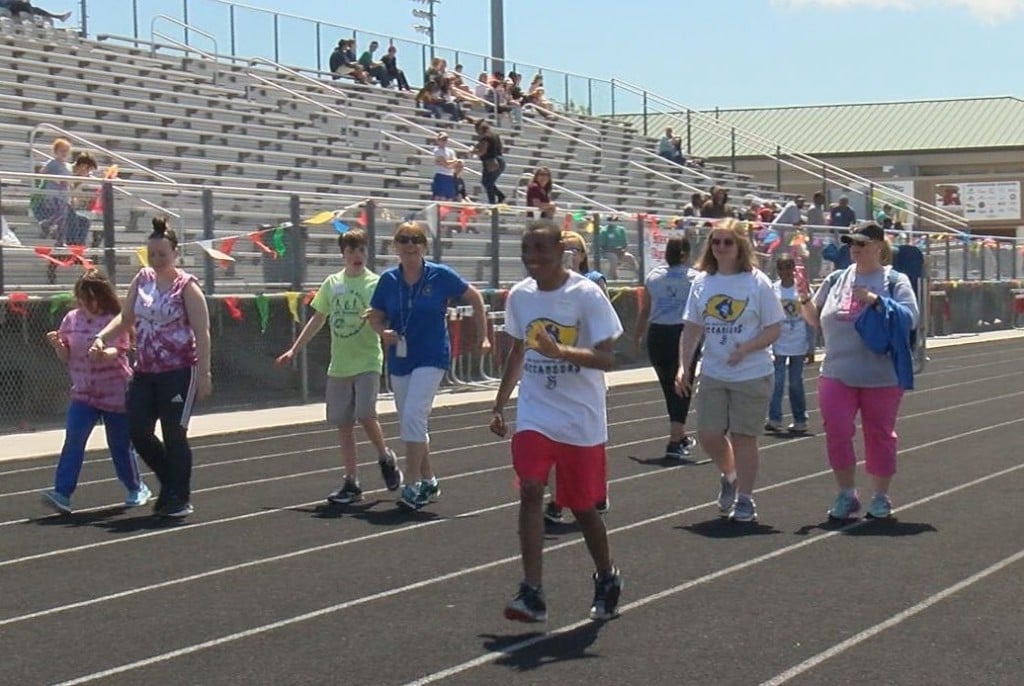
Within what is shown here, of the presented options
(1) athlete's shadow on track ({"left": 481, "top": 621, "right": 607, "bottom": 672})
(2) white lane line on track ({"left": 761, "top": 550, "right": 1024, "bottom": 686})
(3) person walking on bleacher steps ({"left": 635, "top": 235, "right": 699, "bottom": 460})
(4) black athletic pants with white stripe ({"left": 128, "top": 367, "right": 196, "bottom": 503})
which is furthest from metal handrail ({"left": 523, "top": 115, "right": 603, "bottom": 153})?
(1) athlete's shadow on track ({"left": 481, "top": 621, "right": 607, "bottom": 672})

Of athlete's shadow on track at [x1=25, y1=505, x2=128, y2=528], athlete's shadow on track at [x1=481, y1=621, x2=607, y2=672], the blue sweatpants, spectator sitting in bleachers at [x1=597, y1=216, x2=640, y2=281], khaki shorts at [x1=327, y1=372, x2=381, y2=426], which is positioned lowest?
athlete's shadow on track at [x1=481, y1=621, x2=607, y2=672]

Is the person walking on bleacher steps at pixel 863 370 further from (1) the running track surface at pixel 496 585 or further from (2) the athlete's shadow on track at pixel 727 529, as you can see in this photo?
(2) the athlete's shadow on track at pixel 727 529

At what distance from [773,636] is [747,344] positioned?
310 centimetres

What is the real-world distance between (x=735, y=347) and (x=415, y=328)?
2.05 meters

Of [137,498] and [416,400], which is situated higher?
[416,400]

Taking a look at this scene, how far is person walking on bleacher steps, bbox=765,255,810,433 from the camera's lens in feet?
52.2

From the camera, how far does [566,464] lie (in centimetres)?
745

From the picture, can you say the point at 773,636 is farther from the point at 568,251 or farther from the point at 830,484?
the point at 830,484

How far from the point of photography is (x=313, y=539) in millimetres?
10055

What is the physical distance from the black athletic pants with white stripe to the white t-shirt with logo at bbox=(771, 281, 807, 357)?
679cm

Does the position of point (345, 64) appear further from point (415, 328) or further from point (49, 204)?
point (415, 328)

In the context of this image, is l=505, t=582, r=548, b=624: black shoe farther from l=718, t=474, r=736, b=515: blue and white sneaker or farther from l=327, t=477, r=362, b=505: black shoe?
l=327, t=477, r=362, b=505: black shoe

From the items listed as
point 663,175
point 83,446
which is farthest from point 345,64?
point 83,446

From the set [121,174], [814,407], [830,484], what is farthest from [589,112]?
[830,484]
